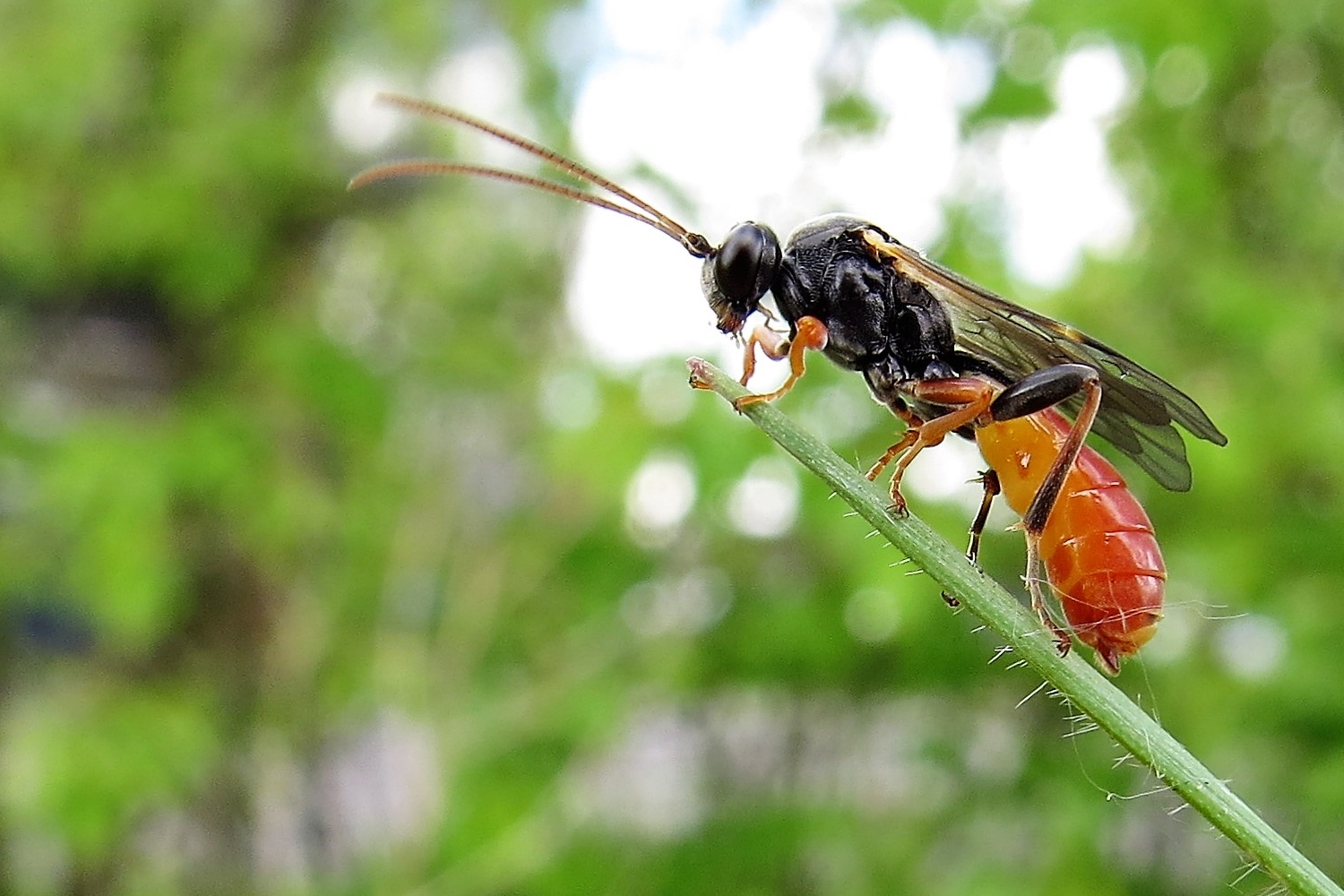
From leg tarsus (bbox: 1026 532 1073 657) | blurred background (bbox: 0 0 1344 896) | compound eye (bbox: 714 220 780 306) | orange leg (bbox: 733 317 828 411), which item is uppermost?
blurred background (bbox: 0 0 1344 896)

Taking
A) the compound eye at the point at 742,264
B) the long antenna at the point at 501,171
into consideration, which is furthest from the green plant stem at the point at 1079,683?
the compound eye at the point at 742,264

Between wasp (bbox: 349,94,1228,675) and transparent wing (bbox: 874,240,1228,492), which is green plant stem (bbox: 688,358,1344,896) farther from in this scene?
transparent wing (bbox: 874,240,1228,492)

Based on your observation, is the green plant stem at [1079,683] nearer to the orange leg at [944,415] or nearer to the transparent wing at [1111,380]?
the orange leg at [944,415]

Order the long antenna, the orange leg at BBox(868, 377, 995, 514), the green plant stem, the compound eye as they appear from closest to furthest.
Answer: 1. the green plant stem
2. the long antenna
3. the orange leg at BBox(868, 377, 995, 514)
4. the compound eye

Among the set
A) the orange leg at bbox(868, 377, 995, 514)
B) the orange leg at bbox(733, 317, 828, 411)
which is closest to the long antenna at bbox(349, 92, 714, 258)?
the orange leg at bbox(733, 317, 828, 411)

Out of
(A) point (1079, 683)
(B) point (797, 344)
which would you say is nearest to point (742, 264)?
(B) point (797, 344)
